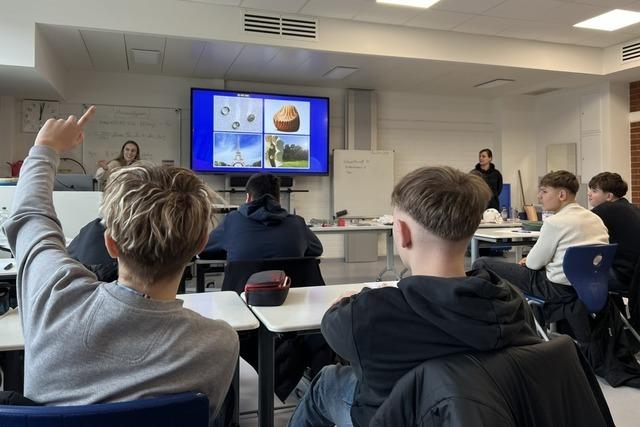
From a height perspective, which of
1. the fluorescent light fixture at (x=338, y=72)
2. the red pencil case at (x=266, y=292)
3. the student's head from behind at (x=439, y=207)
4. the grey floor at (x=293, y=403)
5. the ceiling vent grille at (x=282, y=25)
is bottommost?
the grey floor at (x=293, y=403)

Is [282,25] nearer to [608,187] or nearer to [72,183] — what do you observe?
[72,183]

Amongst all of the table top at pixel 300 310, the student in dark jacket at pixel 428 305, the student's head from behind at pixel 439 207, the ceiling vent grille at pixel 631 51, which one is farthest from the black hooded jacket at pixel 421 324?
→ the ceiling vent grille at pixel 631 51

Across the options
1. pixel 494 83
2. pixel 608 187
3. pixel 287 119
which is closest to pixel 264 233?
pixel 608 187

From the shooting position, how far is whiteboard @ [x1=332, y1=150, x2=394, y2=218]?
7258 mm

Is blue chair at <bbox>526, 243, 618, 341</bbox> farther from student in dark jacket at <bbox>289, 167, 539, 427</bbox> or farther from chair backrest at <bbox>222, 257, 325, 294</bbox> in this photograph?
student in dark jacket at <bbox>289, 167, 539, 427</bbox>

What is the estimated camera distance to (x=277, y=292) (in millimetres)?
1808

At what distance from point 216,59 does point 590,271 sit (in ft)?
14.9

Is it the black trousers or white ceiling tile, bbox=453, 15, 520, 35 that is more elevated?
white ceiling tile, bbox=453, 15, 520, 35

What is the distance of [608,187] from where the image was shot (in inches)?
132

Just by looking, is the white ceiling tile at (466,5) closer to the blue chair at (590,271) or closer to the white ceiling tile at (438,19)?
the white ceiling tile at (438,19)

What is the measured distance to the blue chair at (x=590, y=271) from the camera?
2695mm

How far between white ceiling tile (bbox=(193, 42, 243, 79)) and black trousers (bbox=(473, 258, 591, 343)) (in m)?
3.60

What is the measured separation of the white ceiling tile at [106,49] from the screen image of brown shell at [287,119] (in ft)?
6.52

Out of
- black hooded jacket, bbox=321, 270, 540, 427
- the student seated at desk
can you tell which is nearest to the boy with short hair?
black hooded jacket, bbox=321, 270, 540, 427
